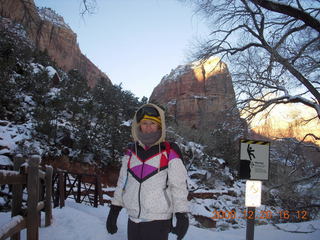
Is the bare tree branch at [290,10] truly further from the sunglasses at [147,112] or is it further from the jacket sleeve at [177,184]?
the jacket sleeve at [177,184]

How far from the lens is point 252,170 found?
358 centimetres

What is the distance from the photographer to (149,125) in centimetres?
239

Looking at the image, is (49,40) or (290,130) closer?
(49,40)

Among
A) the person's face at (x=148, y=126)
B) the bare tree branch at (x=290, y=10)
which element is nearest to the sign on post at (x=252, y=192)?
the person's face at (x=148, y=126)

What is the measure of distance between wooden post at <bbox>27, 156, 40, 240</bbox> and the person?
155 cm

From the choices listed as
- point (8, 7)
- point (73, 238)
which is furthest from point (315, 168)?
point (8, 7)

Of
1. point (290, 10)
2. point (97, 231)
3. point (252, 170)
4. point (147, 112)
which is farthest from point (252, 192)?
point (290, 10)

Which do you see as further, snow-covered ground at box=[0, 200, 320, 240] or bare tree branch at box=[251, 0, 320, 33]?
bare tree branch at box=[251, 0, 320, 33]

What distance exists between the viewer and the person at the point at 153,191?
205cm

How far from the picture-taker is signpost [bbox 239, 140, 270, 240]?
11.6 ft

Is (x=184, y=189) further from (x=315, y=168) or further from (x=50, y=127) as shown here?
(x=50, y=127)

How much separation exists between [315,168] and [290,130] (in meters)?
1.32

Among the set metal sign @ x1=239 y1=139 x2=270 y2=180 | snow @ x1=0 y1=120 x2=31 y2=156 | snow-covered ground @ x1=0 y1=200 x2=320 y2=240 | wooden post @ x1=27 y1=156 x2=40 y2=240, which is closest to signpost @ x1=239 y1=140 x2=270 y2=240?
metal sign @ x1=239 y1=139 x2=270 y2=180

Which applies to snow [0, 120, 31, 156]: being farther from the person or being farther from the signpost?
the person
